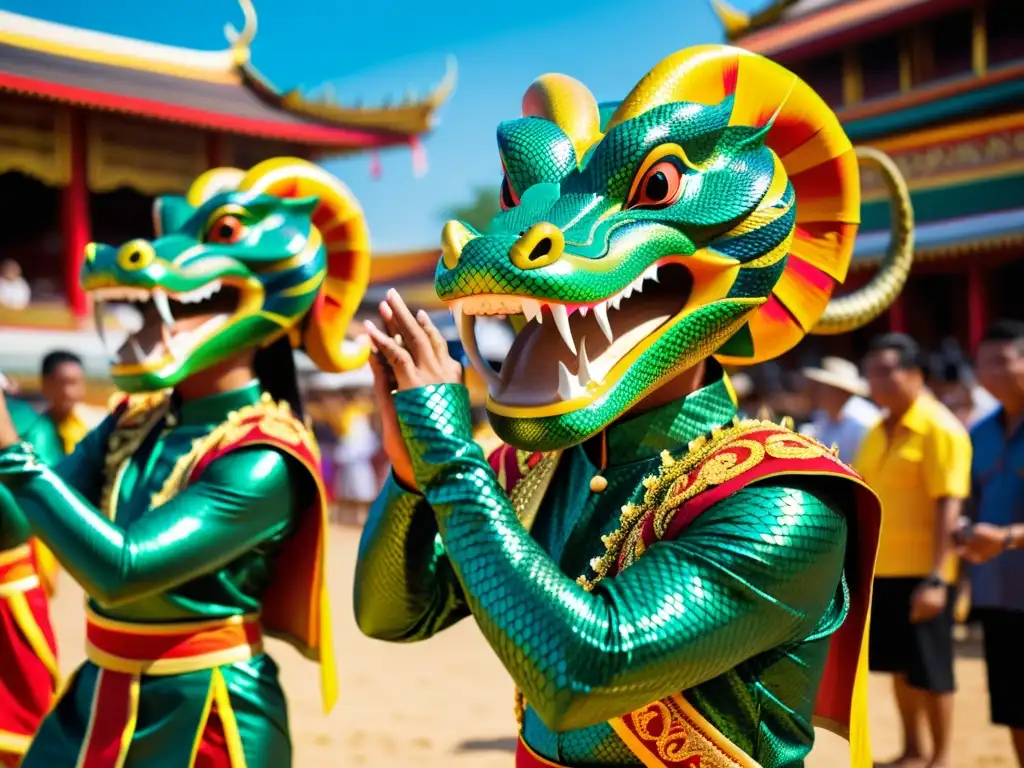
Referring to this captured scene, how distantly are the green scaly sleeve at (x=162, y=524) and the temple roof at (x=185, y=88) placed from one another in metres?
12.3

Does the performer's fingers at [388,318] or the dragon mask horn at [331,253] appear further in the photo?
the dragon mask horn at [331,253]

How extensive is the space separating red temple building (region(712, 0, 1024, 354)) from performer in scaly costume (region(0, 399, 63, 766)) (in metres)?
11.0

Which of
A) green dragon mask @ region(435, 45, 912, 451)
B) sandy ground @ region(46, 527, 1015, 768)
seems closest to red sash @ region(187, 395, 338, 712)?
green dragon mask @ region(435, 45, 912, 451)

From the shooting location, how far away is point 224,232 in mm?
2773

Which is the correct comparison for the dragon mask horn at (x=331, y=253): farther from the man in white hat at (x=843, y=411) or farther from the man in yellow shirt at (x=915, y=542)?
the man in white hat at (x=843, y=411)

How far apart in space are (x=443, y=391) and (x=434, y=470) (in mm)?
106

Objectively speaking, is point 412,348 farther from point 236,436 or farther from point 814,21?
point 814,21

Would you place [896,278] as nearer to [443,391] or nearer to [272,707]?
[443,391]

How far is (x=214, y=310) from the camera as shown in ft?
9.03

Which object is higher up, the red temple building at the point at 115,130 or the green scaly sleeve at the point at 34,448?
the green scaly sleeve at the point at 34,448

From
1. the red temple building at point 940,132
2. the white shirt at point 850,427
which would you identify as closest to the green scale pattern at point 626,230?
the white shirt at point 850,427

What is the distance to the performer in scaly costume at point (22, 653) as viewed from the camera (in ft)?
10.5

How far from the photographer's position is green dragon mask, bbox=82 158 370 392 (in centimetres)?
261

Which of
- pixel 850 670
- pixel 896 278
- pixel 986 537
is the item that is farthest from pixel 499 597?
pixel 986 537
